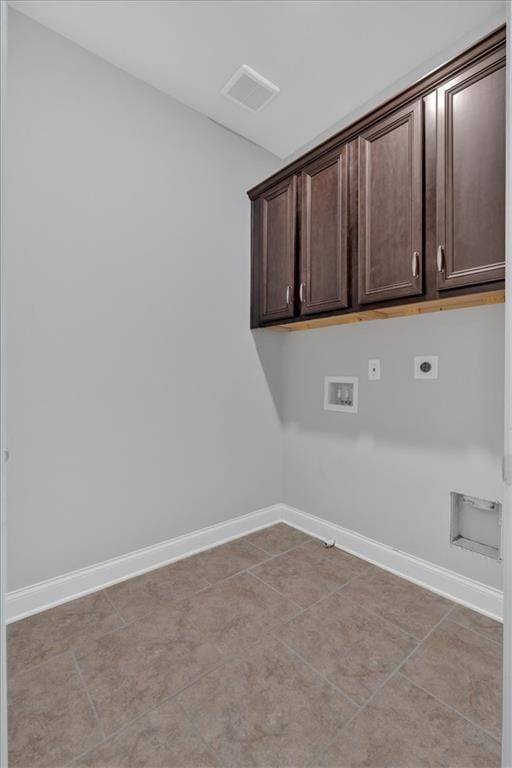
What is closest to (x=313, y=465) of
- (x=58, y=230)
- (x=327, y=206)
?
(x=327, y=206)

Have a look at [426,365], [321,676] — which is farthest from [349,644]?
[426,365]

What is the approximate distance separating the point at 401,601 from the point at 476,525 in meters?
0.50

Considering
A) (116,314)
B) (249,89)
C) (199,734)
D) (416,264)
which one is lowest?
(199,734)

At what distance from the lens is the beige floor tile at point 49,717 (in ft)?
3.33

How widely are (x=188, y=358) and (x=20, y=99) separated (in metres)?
1.37

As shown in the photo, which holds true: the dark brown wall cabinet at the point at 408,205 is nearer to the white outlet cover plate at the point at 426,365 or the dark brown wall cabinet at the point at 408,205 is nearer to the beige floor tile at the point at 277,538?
the white outlet cover plate at the point at 426,365

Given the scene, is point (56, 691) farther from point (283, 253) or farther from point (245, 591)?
point (283, 253)

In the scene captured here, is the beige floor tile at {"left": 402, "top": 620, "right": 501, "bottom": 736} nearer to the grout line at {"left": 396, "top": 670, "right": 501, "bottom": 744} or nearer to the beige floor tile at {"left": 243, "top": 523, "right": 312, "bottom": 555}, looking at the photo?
the grout line at {"left": 396, "top": 670, "right": 501, "bottom": 744}

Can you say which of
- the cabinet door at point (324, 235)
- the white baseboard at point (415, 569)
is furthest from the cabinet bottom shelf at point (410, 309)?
the white baseboard at point (415, 569)

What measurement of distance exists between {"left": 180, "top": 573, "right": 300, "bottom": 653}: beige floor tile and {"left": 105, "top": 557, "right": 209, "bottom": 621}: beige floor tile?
9cm

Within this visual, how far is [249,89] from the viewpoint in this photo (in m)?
2.00

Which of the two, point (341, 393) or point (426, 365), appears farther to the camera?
point (341, 393)

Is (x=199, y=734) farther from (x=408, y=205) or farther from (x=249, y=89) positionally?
(x=249, y=89)

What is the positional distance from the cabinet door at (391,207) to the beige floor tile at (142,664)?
164 cm
